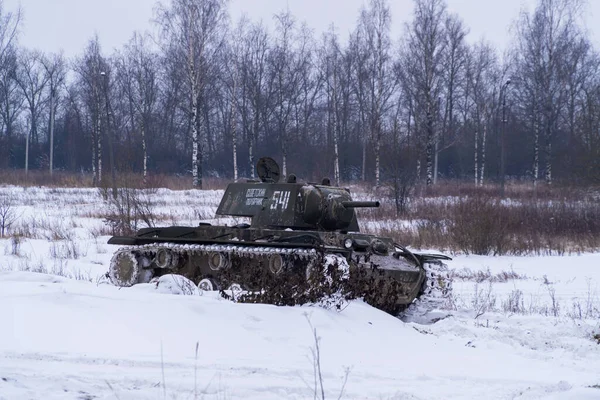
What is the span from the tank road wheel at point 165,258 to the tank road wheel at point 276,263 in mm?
2042

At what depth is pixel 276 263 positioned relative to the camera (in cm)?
1003

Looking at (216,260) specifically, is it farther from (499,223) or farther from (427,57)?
(427,57)

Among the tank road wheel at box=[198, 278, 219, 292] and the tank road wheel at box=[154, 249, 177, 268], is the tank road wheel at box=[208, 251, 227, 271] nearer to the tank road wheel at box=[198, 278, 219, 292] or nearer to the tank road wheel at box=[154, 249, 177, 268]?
the tank road wheel at box=[198, 278, 219, 292]

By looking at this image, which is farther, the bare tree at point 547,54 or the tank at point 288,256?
the bare tree at point 547,54

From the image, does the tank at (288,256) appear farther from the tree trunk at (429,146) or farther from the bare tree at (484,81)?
the bare tree at (484,81)

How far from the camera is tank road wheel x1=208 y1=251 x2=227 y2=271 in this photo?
1080 centimetres

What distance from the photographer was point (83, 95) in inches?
2042

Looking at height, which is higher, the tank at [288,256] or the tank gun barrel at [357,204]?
the tank gun barrel at [357,204]

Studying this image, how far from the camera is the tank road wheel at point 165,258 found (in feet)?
37.6

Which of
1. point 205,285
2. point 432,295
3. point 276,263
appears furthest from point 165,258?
point 432,295

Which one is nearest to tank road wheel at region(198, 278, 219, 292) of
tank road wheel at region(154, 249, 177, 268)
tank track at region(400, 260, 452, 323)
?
tank road wheel at region(154, 249, 177, 268)

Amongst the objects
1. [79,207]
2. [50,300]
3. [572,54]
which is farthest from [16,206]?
[572,54]

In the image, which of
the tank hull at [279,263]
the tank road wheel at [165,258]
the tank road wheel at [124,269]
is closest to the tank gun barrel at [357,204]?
the tank hull at [279,263]

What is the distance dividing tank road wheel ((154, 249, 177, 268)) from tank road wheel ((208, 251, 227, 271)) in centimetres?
74
